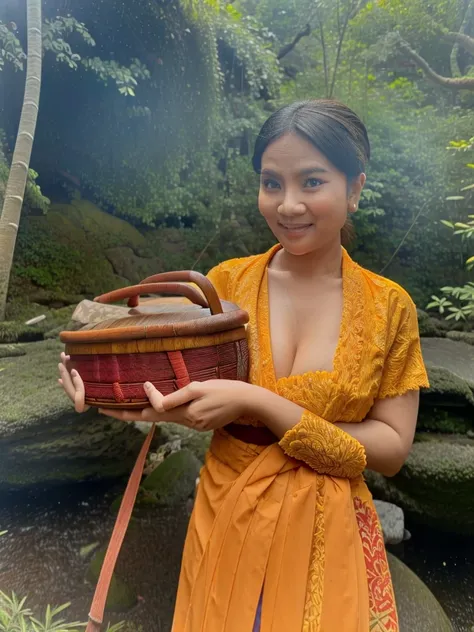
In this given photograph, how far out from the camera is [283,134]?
2.79 ft

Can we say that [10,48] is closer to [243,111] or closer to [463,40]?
[243,111]

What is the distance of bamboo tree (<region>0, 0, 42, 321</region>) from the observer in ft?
5.50

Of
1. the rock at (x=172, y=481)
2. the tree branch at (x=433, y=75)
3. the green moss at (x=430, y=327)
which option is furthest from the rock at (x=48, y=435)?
the tree branch at (x=433, y=75)

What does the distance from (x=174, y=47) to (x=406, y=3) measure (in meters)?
1.41

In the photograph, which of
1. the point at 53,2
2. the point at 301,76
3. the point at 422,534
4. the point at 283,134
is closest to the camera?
the point at 283,134

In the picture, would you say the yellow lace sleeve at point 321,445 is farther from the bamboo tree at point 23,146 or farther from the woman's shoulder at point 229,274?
the bamboo tree at point 23,146

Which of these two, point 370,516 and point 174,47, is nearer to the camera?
point 370,516

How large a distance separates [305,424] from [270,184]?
472mm

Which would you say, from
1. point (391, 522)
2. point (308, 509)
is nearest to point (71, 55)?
point (308, 509)

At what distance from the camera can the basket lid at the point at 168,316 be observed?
70 centimetres

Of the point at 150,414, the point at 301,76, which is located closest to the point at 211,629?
the point at 150,414

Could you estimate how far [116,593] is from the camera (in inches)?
56.1

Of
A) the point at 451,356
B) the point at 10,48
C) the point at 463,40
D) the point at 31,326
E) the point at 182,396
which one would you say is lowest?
the point at 451,356

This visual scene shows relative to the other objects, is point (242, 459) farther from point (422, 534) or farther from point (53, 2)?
point (53, 2)
